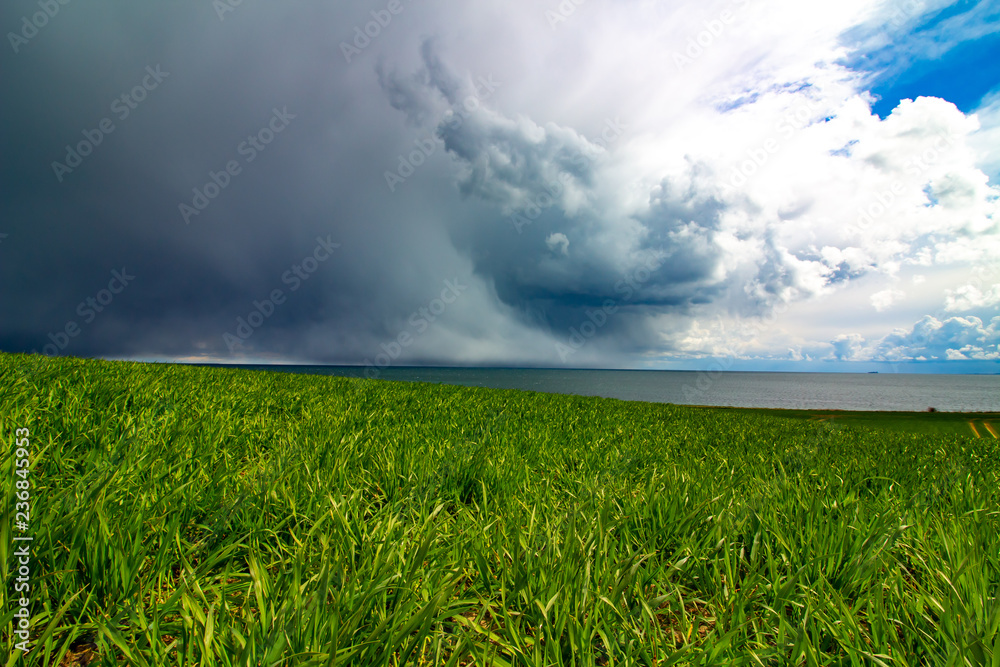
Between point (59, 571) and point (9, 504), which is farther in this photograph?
point (9, 504)

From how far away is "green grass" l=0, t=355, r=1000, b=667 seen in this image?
1501mm

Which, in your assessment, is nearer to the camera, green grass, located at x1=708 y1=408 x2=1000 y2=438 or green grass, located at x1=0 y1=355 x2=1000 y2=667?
green grass, located at x1=0 y1=355 x2=1000 y2=667

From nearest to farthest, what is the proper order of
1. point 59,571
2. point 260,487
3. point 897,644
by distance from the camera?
point 897,644, point 59,571, point 260,487

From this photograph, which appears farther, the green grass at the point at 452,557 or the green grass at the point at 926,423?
the green grass at the point at 926,423

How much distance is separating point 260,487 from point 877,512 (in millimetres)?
4602

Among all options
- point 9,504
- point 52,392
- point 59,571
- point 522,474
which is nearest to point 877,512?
point 522,474

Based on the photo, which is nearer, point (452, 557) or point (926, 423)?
point (452, 557)

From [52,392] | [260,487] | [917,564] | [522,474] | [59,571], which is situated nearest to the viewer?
[59,571]

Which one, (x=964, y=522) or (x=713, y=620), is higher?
(x=964, y=522)

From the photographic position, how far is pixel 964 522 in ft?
9.53

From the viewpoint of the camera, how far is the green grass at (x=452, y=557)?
1501 millimetres

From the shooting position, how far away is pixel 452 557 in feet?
7.19

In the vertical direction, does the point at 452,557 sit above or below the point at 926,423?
above

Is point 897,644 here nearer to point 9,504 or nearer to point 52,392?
point 9,504
